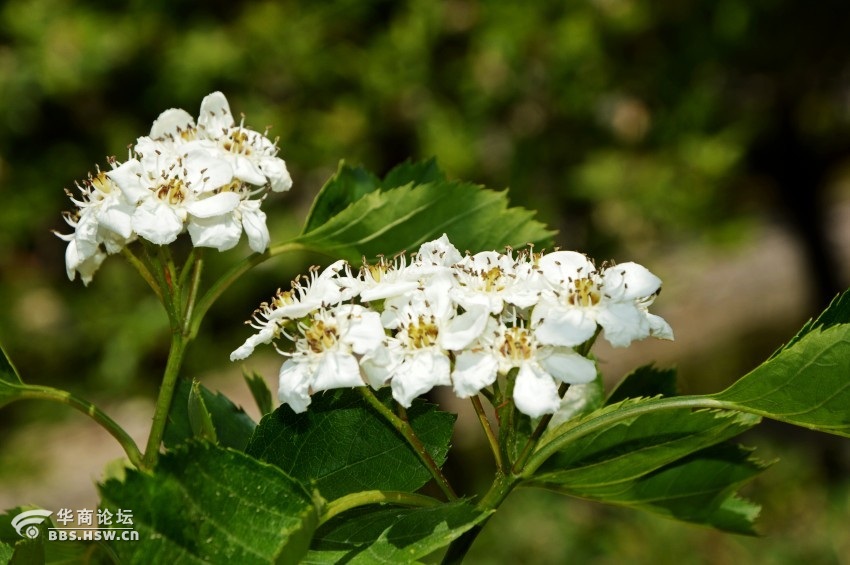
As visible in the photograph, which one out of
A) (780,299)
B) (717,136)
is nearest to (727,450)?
(717,136)

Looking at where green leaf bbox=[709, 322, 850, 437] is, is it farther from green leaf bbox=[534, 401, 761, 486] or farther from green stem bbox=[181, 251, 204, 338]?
green stem bbox=[181, 251, 204, 338]

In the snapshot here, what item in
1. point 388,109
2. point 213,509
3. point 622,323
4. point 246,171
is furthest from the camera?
point 388,109

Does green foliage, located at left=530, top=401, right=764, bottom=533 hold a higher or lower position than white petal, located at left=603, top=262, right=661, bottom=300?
lower

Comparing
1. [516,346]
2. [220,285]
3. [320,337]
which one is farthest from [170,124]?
[516,346]

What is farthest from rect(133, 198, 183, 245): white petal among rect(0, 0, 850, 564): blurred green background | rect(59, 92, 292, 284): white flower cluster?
rect(0, 0, 850, 564): blurred green background

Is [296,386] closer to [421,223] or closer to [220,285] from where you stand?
[220,285]

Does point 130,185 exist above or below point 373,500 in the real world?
above
